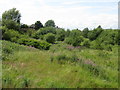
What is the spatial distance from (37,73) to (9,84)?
1099 millimetres

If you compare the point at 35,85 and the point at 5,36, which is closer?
the point at 35,85

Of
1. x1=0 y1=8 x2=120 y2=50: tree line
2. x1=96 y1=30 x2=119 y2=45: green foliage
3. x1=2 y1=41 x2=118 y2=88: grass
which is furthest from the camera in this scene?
x1=96 y1=30 x2=119 y2=45: green foliage

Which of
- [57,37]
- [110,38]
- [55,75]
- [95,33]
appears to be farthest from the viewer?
[57,37]

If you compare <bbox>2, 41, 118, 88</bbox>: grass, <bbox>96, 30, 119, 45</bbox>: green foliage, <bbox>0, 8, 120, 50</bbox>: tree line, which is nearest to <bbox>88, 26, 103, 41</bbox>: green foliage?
<bbox>0, 8, 120, 50</bbox>: tree line

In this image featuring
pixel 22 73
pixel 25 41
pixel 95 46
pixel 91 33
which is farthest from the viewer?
pixel 91 33

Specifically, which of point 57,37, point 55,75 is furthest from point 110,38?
point 55,75

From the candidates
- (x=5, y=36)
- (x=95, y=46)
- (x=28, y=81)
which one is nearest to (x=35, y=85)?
(x=28, y=81)

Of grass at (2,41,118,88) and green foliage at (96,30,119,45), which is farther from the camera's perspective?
green foliage at (96,30,119,45)

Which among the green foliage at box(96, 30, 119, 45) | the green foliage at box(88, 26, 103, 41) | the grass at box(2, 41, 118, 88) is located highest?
the green foliage at box(88, 26, 103, 41)

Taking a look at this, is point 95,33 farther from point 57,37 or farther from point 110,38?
point 57,37

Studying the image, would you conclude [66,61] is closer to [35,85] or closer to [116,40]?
[35,85]

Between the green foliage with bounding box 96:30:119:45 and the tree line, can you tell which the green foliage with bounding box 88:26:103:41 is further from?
the green foliage with bounding box 96:30:119:45

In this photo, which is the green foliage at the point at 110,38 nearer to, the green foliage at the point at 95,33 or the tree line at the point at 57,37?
the tree line at the point at 57,37

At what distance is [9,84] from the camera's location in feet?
13.1
